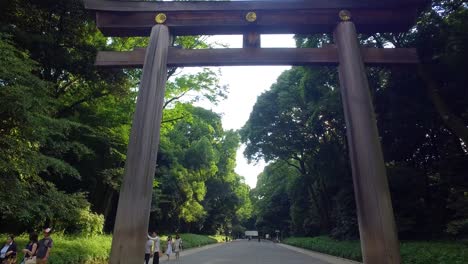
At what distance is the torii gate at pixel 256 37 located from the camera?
582cm

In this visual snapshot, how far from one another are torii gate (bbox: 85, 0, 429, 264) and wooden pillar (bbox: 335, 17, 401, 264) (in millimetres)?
18

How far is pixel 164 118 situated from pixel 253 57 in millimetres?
12149

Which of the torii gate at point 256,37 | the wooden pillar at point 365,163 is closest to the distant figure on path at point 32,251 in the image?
the torii gate at point 256,37

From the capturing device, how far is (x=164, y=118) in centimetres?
1789

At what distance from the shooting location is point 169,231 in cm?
3441

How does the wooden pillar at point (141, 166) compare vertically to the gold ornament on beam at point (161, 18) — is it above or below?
below

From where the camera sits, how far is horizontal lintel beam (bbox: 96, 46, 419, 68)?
21.1 feet

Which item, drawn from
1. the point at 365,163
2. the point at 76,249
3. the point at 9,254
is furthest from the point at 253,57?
the point at 76,249

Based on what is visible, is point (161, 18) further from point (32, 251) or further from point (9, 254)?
point (9, 254)

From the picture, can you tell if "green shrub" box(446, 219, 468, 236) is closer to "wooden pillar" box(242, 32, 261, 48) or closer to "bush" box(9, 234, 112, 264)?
"wooden pillar" box(242, 32, 261, 48)

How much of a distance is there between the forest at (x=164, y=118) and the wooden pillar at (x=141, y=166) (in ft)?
4.58

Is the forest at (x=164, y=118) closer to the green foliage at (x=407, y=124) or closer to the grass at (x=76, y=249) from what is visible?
the green foliage at (x=407, y=124)

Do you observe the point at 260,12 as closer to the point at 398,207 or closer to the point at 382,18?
the point at 382,18

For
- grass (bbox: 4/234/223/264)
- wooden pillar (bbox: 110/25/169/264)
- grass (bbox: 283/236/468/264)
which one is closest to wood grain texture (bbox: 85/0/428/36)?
wooden pillar (bbox: 110/25/169/264)
